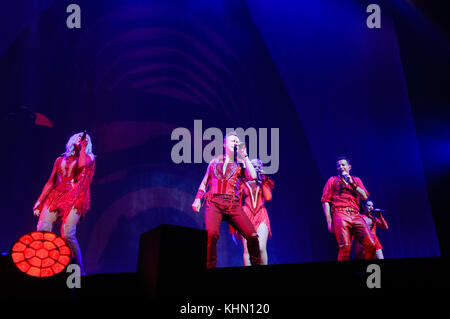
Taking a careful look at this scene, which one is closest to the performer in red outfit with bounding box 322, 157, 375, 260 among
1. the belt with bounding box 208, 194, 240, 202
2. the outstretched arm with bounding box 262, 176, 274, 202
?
the outstretched arm with bounding box 262, 176, 274, 202

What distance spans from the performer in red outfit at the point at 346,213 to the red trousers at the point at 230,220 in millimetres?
1619

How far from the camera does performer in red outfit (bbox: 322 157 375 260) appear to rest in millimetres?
5312

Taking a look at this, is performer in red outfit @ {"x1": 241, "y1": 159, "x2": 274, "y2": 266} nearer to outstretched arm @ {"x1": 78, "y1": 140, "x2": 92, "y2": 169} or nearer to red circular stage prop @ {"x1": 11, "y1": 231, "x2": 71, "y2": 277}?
outstretched arm @ {"x1": 78, "y1": 140, "x2": 92, "y2": 169}

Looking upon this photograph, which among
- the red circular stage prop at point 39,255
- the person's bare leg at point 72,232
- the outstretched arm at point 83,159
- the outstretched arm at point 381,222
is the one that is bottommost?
the red circular stage prop at point 39,255

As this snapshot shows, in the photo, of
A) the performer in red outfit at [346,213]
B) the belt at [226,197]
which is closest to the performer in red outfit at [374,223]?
the performer in red outfit at [346,213]

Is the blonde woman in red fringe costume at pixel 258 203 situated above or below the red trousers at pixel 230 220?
above

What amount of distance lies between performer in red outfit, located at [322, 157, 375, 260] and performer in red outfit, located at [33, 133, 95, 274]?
3.75 m

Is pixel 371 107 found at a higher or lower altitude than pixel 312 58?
lower

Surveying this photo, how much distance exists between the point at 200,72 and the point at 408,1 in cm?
454

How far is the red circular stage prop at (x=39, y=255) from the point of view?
258cm

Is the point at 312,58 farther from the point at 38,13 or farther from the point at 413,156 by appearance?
the point at 38,13

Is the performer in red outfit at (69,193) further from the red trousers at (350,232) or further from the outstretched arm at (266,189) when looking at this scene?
the red trousers at (350,232)
